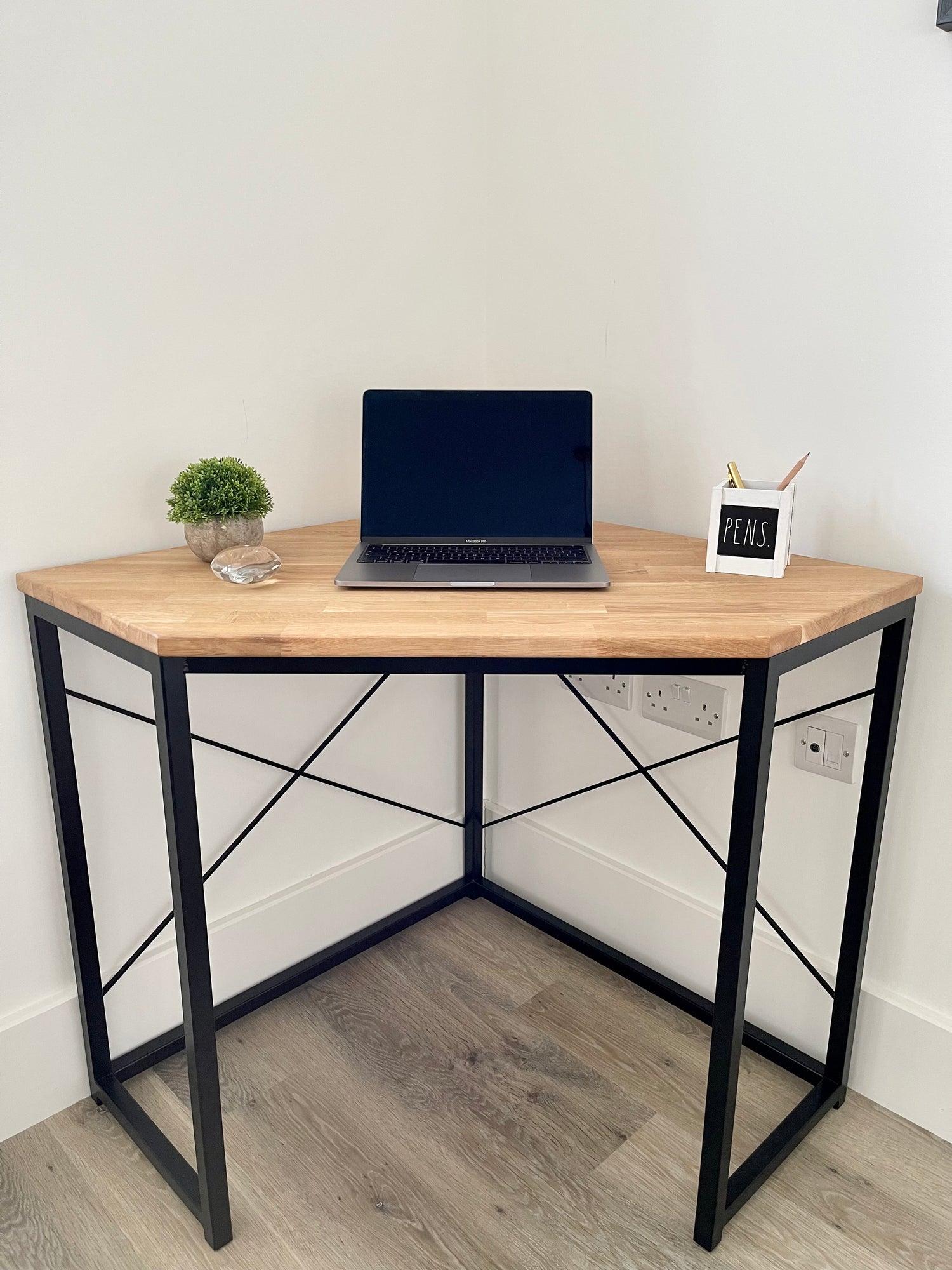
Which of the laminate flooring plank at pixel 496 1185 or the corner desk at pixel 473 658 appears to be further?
the laminate flooring plank at pixel 496 1185

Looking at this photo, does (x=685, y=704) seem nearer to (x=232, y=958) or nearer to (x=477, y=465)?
(x=477, y=465)

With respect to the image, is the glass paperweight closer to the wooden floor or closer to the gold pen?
the gold pen

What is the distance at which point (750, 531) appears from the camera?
1259mm

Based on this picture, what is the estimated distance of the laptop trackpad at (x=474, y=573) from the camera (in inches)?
46.7

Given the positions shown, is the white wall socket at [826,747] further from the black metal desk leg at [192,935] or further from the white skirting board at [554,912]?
the black metal desk leg at [192,935]

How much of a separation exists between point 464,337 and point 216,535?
746 mm

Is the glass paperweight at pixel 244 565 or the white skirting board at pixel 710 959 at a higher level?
the glass paperweight at pixel 244 565

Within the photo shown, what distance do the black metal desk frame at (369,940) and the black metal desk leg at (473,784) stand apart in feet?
0.75

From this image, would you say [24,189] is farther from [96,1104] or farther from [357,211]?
[96,1104]

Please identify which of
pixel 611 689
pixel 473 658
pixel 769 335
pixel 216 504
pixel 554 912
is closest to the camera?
pixel 473 658

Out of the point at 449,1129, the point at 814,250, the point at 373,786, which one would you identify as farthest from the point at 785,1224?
the point at 814,250

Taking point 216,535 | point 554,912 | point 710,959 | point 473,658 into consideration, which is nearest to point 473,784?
point 554,912

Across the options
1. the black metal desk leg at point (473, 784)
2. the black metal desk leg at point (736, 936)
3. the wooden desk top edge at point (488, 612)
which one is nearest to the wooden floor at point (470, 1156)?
the black metal desk leg at point (736, 936)

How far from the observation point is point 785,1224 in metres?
1.25
